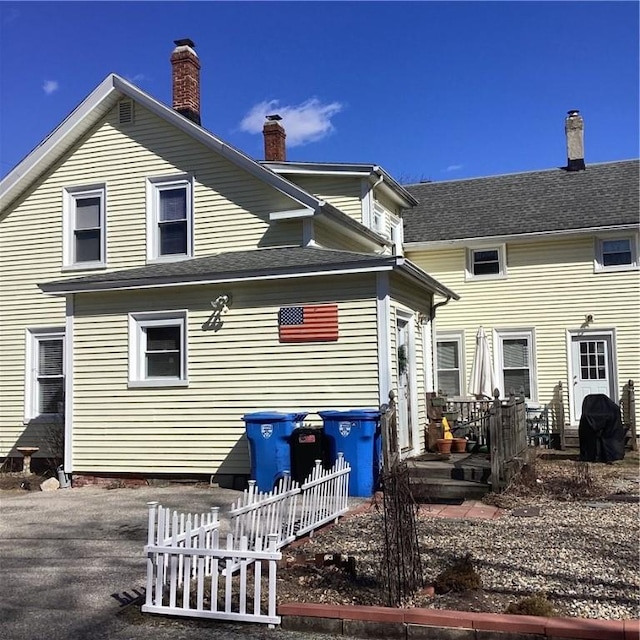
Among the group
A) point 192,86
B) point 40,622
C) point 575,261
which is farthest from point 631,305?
point 40,622

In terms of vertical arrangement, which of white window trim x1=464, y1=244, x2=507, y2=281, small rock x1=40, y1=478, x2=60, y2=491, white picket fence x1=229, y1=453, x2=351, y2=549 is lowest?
small rock x1=40, y1=478, x2=60, y2=491

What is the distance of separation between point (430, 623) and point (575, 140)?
1860 cm

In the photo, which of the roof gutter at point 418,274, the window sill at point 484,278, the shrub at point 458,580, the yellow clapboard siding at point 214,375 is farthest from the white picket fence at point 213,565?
the window sill at point 484,278

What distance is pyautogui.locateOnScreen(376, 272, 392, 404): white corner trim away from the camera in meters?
11.0

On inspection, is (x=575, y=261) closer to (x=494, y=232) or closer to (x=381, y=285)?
(x=494, y=232)

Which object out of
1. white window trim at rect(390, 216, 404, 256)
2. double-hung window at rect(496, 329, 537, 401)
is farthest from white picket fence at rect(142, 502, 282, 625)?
double-hung window at rect(496, 329, 537, 401)

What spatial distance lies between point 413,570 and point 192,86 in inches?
523

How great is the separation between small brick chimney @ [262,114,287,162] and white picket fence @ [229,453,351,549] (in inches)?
419

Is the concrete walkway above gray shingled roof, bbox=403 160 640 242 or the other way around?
the other way around

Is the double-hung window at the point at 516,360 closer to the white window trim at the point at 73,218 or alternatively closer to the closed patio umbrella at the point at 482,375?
the closed patio umbrella at the point at 482,375

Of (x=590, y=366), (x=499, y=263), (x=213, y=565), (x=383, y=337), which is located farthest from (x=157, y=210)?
(x=590, y=366)

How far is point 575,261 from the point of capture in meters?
18.2

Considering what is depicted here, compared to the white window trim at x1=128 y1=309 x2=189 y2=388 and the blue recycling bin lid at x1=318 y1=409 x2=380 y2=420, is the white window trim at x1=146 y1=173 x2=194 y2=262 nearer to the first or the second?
the white window trim at x1=128 y1=309 x2=189 y2=388

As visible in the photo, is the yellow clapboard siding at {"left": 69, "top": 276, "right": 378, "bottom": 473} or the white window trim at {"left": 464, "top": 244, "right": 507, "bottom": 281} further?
the white window trim at {"left": 464, "top": 244, "right": 507, "bottom": 281}
